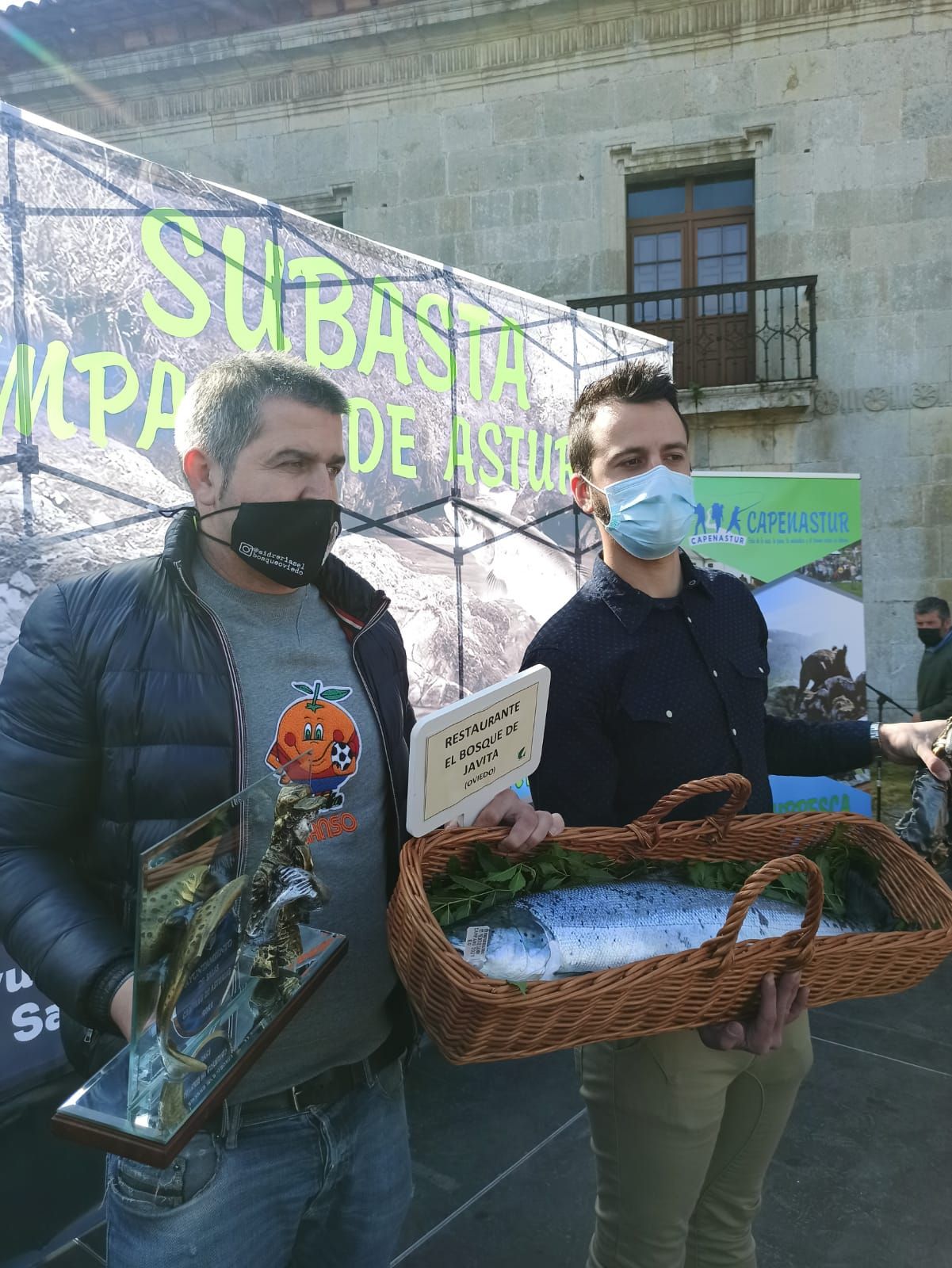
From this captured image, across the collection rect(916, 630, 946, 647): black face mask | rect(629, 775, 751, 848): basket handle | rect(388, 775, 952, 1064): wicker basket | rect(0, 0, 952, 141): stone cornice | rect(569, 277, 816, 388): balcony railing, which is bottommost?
rect(916, 630, 946, 647): black face mask

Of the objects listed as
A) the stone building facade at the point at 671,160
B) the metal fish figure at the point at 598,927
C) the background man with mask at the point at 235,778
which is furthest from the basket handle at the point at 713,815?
the stone building facade at the point at 671,160

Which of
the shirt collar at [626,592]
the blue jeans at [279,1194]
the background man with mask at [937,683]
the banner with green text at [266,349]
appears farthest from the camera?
the background man with mask at [937,683]

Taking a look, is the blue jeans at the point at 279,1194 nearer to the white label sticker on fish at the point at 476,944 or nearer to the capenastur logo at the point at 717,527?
the white label sticker on fish at the point at 476,944

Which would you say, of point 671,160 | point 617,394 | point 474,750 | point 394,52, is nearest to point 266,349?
point 617,394

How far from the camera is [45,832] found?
3.91ft

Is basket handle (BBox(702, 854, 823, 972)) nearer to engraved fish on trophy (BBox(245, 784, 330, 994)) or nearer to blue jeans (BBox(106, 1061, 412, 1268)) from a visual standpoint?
engraved fish on trophy (BBox(245, 784, 330, 994))

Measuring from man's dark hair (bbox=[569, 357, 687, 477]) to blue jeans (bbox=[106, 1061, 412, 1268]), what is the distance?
1333mm

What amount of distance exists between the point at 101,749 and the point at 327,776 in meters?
0.33

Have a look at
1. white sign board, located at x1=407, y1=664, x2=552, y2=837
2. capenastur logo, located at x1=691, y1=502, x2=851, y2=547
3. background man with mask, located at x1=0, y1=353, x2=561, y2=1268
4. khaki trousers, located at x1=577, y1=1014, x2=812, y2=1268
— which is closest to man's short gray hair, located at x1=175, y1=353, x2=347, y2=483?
background man with mask, located at x1=0, y1=353, x2=561, y2=1268

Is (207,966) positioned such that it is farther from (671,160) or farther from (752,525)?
(671,160)

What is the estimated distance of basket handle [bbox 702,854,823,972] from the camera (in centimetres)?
112

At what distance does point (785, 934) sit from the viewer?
122 cm

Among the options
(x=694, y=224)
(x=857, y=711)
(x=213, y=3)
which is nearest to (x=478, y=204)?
(x=694, y=224)

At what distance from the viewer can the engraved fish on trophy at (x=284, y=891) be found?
3.41 feet
